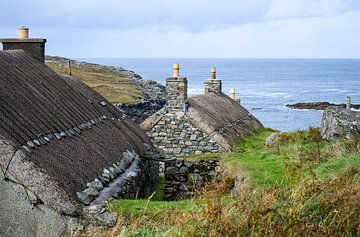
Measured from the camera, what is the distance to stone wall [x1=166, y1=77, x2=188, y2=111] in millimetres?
24422

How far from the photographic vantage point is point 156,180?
1988 cm

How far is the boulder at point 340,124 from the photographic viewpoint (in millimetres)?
14711

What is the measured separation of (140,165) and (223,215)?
972 cm

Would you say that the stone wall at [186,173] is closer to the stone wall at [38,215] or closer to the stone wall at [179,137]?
the stone wall at [38,215]

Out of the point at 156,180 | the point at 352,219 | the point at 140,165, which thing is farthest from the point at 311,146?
the point at 352,219

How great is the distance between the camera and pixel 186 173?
16516 mm

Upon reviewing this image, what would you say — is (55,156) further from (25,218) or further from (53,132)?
(25,218)

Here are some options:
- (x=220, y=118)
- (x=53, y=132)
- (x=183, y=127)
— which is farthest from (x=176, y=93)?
(x=53, y=132)

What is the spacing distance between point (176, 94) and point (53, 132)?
38.6 ft

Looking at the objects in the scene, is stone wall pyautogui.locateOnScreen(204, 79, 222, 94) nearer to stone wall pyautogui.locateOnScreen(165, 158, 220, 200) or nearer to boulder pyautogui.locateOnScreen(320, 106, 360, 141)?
stone wall pyautogui.locateOnScreen(165, 158, 220, 200)

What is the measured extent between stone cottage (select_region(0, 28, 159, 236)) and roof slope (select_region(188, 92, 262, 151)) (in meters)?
5.84

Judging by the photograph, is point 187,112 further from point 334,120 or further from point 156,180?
point 334,120

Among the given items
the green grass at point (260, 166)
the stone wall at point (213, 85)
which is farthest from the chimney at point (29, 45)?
the stone wall at point (213, 85)

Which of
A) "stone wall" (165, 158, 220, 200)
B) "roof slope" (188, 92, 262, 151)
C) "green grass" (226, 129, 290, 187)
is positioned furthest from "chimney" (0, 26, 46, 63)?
"roof slope" (188, 92, 262, 151)
